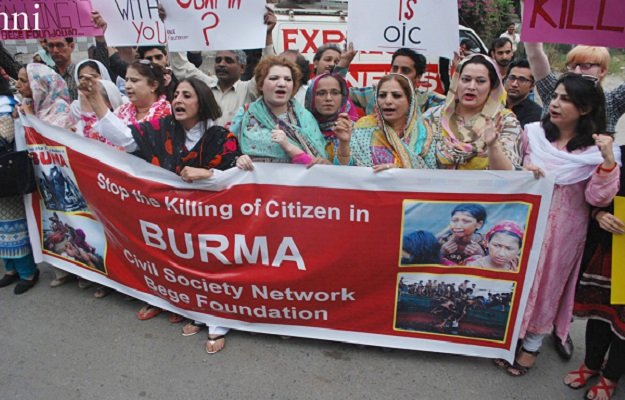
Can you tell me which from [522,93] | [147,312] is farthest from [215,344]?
[522,93]

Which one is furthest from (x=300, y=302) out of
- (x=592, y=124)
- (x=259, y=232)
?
(x=592, y=124)

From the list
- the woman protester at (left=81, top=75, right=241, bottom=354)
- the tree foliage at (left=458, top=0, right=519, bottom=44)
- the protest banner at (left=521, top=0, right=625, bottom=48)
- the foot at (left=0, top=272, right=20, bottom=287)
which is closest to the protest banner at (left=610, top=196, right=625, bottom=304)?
the protest banner at (left=521, top=0, right=625, bottom=48)

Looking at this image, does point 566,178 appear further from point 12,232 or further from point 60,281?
point 12,232

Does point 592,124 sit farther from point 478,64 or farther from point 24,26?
point 24,26

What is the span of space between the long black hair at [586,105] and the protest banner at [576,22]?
23cm

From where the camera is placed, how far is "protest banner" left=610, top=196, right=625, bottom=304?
2385 mm

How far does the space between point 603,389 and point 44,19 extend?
4818mm

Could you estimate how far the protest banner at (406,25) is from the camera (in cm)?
325

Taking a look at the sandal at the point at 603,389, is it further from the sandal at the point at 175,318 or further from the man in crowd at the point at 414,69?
the sandal at the point at 175,318

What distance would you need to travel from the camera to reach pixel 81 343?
9.94 ft

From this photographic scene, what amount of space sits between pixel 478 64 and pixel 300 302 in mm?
1700

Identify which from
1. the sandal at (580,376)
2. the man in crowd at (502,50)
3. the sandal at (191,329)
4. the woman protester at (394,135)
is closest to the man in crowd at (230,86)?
the woman protester at (394,135)

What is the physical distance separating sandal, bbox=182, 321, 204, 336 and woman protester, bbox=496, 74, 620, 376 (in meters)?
1.87

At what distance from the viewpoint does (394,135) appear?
275 centimetres
